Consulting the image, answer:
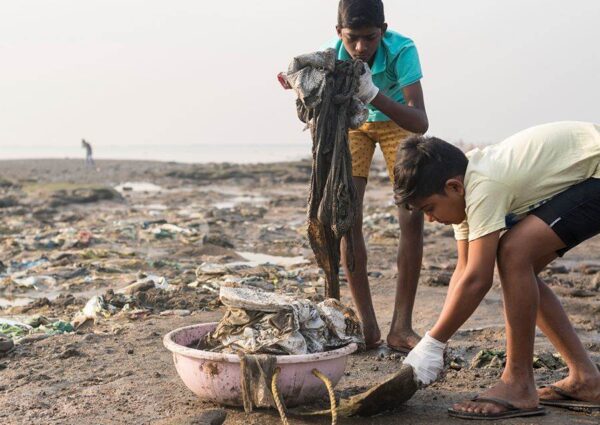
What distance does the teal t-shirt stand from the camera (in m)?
4.50

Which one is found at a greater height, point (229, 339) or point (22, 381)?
point (229, 339)

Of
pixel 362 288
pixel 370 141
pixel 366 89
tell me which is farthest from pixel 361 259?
pixel 366 89

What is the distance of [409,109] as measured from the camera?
435cm

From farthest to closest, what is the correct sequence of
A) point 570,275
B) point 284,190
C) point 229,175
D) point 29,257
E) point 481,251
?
point 229,175
point 284,190
point 29,257
point 570,275
point 481,251

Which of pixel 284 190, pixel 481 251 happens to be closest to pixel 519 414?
pixel 481 251

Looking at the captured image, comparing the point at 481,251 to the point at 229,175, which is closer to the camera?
the point at 481,251

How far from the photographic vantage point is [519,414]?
3.38 metres

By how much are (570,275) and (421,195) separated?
4993 millimetres

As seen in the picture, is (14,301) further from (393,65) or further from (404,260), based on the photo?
(393,65)

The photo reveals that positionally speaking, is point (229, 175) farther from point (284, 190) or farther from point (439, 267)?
point (439, 267)

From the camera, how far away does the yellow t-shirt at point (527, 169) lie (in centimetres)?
329

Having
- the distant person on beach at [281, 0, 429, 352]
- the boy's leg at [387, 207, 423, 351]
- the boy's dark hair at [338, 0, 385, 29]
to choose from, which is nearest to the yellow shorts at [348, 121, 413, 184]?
the distant person on beach at [281, 0, 429, 352]

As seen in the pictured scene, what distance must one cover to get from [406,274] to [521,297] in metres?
1.38

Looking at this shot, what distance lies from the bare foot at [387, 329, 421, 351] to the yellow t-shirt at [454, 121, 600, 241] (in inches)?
49.2
